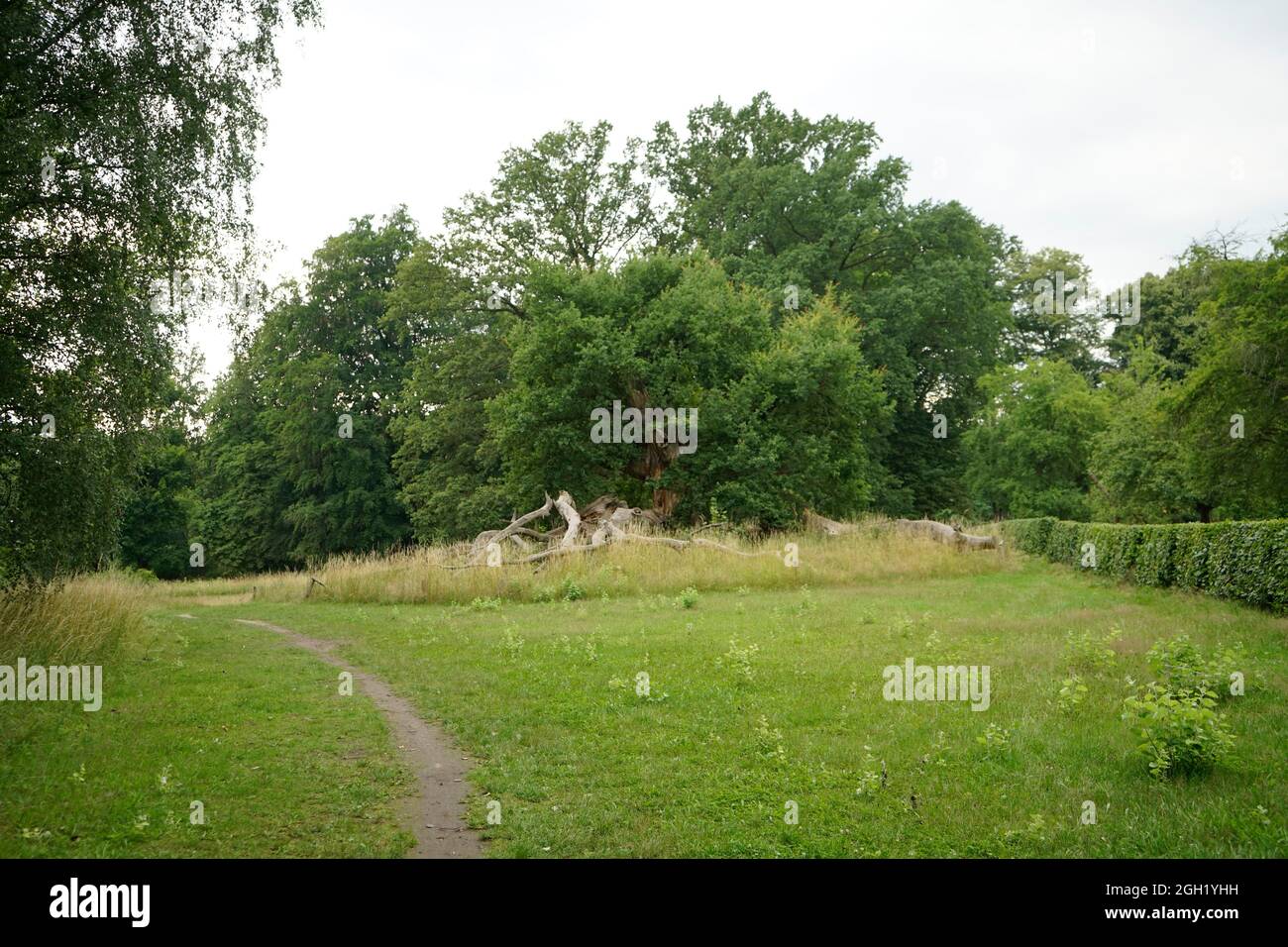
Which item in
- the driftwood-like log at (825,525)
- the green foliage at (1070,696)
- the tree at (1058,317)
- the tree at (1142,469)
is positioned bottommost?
the green foliage at (1070,696)

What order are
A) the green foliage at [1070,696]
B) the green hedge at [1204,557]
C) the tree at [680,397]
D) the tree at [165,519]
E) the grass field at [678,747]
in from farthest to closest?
the tree at [165,519] → the tree at [680,397] → the green hedge at [1204,557] → the green foliage at [1070,696] → the grass field at [678,747]

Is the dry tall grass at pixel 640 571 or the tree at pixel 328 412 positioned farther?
the tree at pixel 328 412

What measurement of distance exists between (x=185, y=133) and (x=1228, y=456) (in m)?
32.4

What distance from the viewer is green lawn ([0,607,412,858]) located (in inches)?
227

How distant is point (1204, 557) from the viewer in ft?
56.9

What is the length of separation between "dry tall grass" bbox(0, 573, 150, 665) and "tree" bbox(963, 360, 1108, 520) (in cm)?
4134

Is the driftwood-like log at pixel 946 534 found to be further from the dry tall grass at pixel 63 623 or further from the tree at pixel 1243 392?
the dry tall grass at pixel 63 623

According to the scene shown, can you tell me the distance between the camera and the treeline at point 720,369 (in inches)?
1249

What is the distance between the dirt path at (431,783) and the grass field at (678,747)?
0.16 meters

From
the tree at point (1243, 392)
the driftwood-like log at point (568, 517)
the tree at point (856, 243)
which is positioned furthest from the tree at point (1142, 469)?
the driftwood-like log at point (568, 517)

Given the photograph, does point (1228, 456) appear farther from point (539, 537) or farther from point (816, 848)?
point (816, 848)

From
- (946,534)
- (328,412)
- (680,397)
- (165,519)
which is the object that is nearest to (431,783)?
(946,534)

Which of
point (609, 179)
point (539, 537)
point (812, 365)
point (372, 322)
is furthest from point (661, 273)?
point (372, 322)
